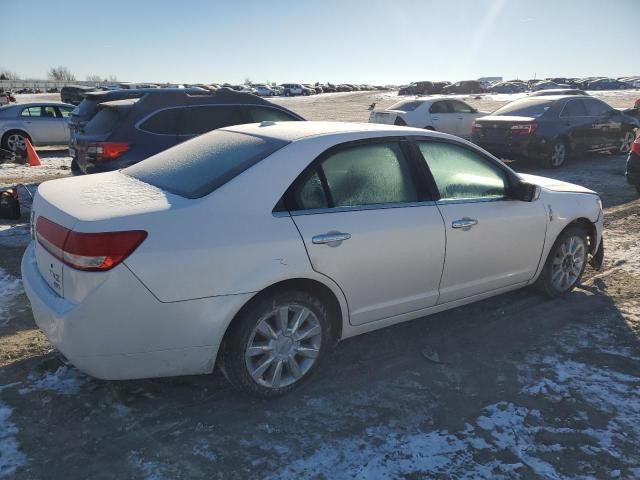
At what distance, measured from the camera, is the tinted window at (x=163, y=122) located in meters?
6.80

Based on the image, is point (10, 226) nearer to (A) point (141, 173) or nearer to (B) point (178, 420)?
(A) point (141, 173)

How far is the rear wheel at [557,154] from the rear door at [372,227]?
349 inches

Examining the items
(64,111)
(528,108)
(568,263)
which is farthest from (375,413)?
(64,111)

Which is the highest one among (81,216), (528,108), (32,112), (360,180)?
(528,108)

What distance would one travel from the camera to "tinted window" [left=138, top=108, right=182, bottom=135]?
22.3 ft

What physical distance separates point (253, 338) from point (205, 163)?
116cm

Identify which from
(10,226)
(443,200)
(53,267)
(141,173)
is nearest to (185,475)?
(53,267)

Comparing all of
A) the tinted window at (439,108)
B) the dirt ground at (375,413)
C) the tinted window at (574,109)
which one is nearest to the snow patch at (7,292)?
the dirt ground at (375,413)

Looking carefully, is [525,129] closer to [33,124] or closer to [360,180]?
[360,180]

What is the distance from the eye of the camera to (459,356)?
3.82 metres

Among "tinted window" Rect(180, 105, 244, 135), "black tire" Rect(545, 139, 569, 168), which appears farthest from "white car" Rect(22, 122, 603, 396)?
"black tire" Rect(545, 139, 569, 168)

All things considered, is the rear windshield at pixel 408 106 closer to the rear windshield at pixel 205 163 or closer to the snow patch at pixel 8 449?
the rear windshield at pixel 205 163

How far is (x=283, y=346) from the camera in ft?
10.4

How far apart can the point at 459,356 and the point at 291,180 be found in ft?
5.87
